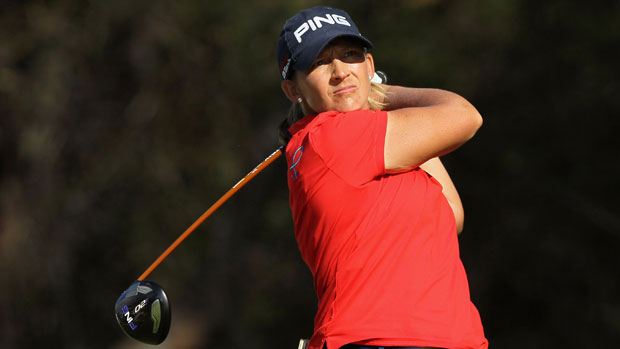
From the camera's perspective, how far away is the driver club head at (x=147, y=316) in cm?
307

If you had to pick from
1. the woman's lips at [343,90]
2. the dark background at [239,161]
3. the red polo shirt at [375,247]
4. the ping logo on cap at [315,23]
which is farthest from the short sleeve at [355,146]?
the dark background at [239,161]

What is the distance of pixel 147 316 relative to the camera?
3068 mm

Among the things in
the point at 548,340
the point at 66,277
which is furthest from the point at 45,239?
the point at 548,340

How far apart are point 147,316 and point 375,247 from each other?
1070mm

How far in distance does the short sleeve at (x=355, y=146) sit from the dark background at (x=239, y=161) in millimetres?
6658

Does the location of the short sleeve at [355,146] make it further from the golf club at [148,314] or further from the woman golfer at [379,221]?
the golf club at [148,314]

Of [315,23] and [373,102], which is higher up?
[315,23]

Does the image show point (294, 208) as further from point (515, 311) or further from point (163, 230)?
point (163, 230)

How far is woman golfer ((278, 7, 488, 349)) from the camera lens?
2.29 metres

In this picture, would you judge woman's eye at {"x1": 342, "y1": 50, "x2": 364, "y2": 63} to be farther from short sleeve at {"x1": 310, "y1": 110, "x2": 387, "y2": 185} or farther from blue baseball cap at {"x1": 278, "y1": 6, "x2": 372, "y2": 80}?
short sleeve at {"x1": 310, "y1": 110, "x2": 387, "y2": 185}

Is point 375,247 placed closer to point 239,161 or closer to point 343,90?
point 343,90

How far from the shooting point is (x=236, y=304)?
11984mm

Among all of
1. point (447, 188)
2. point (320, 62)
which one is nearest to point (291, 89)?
point (320, 62)

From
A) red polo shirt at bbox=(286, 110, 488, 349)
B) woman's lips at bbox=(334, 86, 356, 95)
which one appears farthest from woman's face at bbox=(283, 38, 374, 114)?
red polo shirt at bbox=(286, 110, 488, 349)
